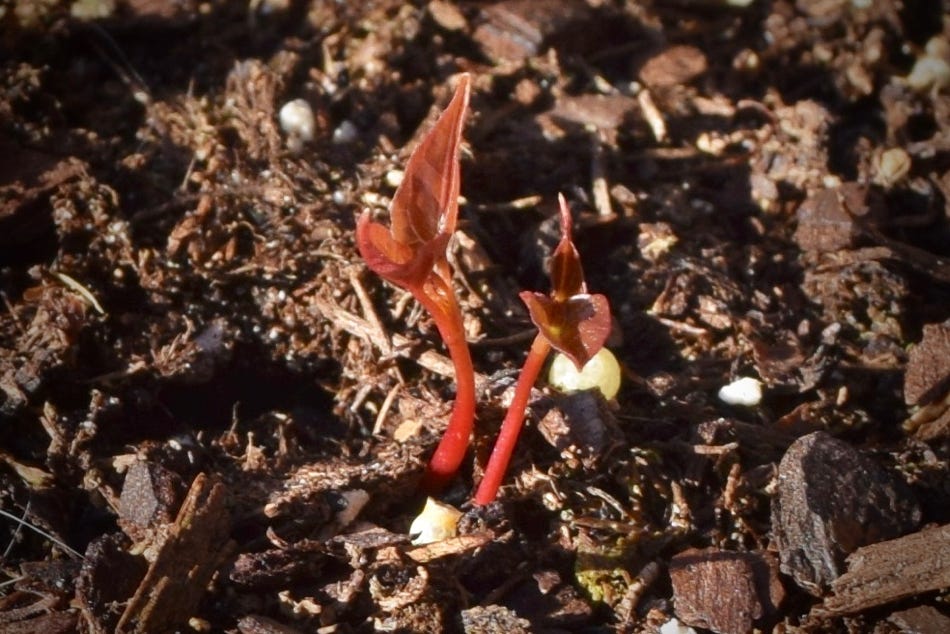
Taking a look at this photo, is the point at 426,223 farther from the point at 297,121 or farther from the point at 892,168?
the point at 892,168

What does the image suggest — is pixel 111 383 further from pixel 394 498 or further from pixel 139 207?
pixel 394 498

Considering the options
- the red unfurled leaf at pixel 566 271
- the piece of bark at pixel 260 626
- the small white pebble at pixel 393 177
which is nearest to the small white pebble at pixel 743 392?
the red unfurled leaf at pixel 566 271

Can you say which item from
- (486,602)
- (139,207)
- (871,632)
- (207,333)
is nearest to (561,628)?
(486,602)

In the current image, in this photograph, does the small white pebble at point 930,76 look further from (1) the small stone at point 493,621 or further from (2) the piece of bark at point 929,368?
(1) the small stone at point 493,621

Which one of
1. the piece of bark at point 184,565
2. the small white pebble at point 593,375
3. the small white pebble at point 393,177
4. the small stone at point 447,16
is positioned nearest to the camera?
the piece of bark at point 184,565

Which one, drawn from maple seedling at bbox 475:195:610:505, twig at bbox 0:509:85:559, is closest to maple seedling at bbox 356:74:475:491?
maple seedling at bbox 475:195:610:505

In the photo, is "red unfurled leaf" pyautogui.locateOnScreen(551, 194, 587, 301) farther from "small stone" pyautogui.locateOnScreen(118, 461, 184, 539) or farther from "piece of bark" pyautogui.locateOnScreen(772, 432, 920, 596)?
"small stone" pyautogui.locateOnScreen(118, 461, 184, 539)

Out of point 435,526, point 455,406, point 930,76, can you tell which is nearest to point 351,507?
point 435,526
